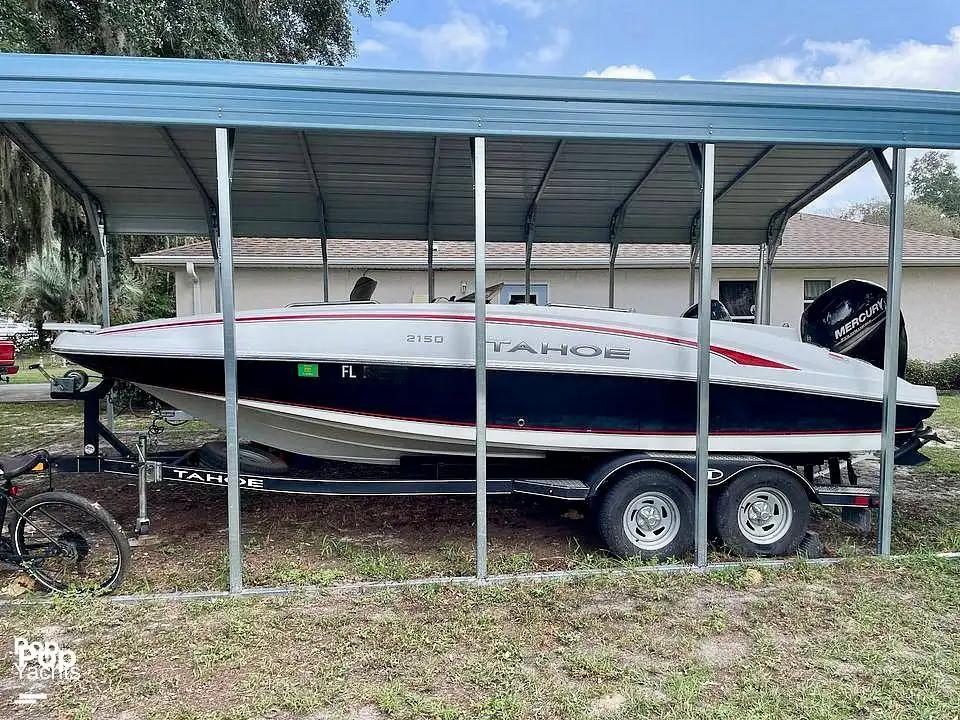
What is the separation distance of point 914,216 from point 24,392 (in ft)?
133

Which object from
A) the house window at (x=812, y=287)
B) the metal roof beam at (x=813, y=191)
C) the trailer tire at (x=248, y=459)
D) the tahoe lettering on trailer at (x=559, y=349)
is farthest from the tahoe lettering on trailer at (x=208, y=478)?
the house window at (x=812, y=287)

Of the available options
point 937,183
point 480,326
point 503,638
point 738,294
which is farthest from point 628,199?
point 937,183

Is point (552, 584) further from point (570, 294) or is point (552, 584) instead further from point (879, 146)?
point (570, 294)

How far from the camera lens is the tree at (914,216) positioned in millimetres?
32312

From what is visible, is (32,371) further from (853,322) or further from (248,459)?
(853,322)

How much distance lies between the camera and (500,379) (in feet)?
14.3

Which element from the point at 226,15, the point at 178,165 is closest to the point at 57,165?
the point at 178,165

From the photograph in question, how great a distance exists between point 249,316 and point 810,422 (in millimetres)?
4005

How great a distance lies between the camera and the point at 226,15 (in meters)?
9.84

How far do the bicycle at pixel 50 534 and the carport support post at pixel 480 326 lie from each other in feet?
6.87

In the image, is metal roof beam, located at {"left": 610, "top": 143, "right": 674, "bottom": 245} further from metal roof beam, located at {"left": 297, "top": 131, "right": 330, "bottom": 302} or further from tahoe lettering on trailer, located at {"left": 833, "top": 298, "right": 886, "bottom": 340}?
metal roof beam, located at {"left": 297, "top": 131, "right": 330, "bottom": 302}

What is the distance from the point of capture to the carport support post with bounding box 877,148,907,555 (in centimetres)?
416

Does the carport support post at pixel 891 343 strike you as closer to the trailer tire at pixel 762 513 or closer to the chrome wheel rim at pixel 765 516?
the trailer tire at pixel 762 513

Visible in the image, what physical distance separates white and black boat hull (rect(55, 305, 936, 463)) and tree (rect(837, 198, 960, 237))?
96.5ft
